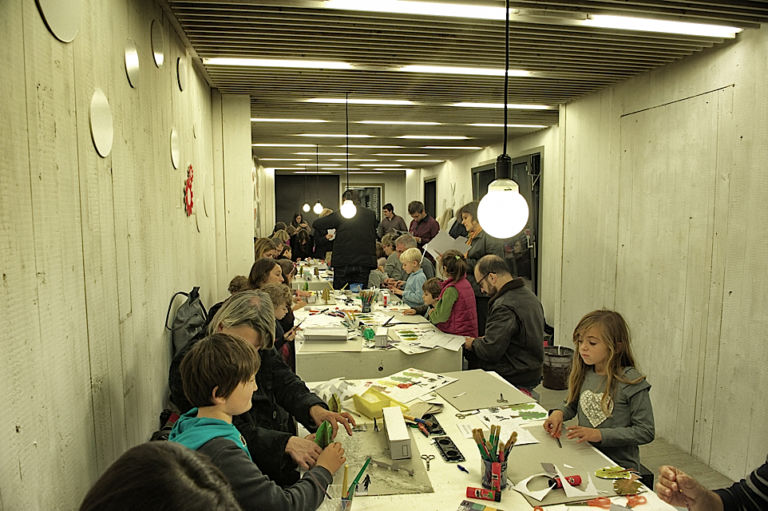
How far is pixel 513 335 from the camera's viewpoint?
11.0 ft

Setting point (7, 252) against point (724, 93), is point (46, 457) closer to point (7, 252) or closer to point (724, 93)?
point (7, 252)

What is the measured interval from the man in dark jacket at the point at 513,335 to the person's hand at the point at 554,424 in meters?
1.12

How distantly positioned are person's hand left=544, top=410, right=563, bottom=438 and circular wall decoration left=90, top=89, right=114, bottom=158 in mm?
2129

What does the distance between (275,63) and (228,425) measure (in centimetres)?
324

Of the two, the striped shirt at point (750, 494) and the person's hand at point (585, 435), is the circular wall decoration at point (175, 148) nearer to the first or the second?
the person's hand at point (585, 435)

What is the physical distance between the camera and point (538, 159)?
26.2 ft

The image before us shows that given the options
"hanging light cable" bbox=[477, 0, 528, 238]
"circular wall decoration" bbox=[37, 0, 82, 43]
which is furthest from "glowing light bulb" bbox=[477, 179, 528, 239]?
"circular wall decoration" bbox=[37, 0, 82, 43]

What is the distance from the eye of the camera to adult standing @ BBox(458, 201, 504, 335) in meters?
5.06

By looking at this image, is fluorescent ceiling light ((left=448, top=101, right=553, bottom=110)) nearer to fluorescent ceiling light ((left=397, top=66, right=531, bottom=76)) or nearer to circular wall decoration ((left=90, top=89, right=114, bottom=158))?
fluorescent ceiling light ((left=397, top=66, right=531, bottom=76))

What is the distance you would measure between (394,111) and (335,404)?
467 cm

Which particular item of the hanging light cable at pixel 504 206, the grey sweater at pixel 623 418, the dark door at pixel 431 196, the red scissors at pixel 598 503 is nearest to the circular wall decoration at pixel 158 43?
the hanging light cable at pixel 504 206

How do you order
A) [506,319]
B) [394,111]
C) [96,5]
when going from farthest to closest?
[394,111], [506,319], [96,5]

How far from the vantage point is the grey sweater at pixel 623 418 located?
6.81 feet

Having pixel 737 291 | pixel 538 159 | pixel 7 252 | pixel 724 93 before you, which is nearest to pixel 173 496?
pixel 7 252
